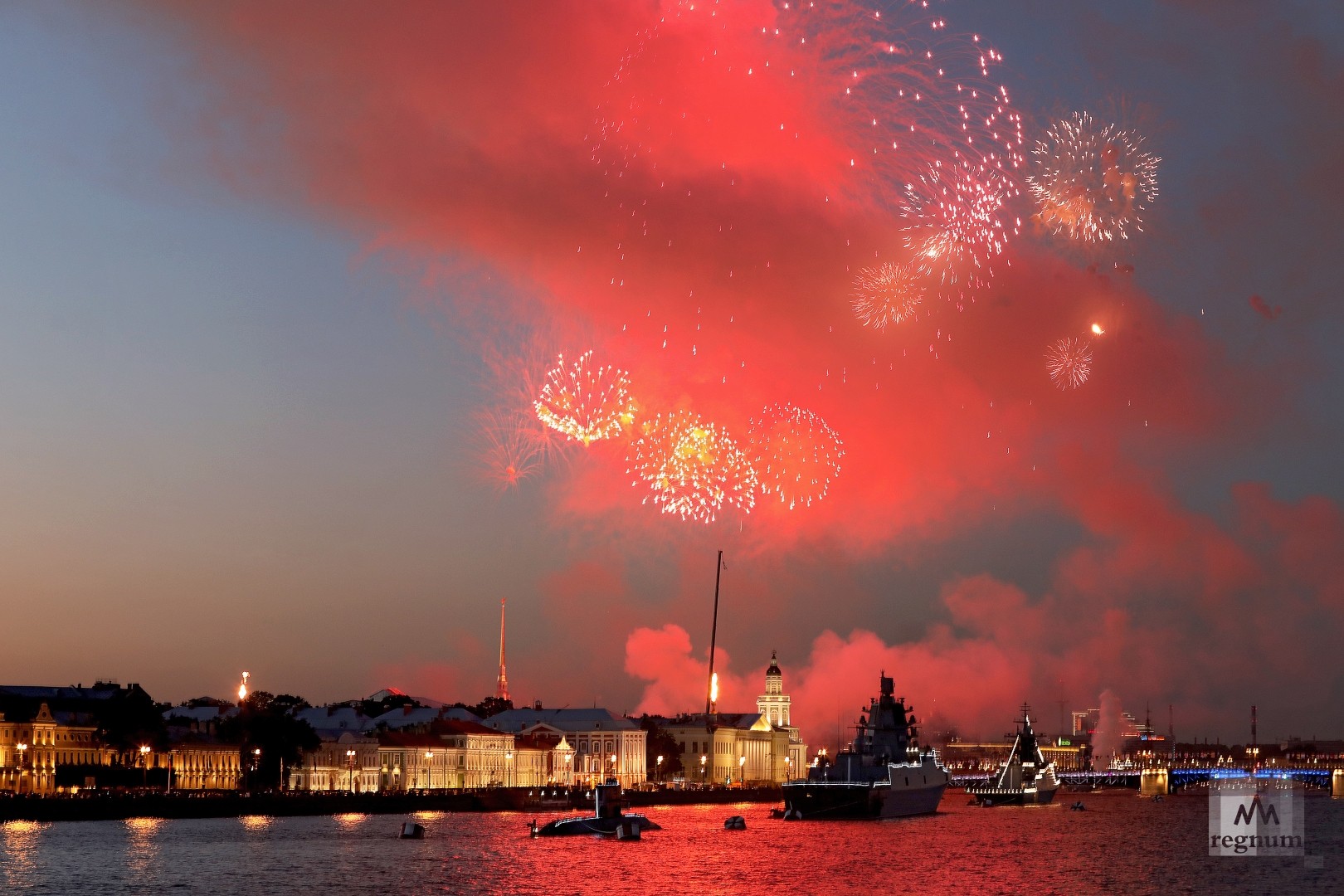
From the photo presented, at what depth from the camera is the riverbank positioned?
10781cm

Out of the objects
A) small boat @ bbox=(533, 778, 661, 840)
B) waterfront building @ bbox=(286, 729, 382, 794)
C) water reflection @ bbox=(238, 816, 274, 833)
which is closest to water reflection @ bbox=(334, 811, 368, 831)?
water reflection @ bbox=(238, 816, 274, 833)

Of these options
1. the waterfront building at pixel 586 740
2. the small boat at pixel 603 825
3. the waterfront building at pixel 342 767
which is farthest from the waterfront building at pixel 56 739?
the small boat at pixel 603 825

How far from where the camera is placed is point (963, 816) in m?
132

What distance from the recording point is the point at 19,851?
8031 cm

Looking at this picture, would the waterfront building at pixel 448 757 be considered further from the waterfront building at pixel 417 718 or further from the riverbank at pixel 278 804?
the riverbank at pixel 278 804

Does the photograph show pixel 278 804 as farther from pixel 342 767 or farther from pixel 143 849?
pixel 143 849

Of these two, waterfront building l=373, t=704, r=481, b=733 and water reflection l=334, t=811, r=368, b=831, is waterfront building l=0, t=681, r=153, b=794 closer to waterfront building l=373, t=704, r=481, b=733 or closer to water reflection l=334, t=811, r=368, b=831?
water reflection l=334, t=811, r=368, b=831

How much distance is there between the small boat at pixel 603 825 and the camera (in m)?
95.0

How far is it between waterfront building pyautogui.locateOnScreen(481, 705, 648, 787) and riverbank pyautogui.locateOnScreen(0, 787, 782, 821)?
60.6ft

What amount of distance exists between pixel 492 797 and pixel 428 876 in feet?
218

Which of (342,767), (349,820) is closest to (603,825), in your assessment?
(349,820)

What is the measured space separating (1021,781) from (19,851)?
10688cm

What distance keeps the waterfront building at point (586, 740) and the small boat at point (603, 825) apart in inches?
2698

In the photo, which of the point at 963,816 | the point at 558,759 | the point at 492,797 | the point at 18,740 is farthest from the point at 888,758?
the point at 18,740
